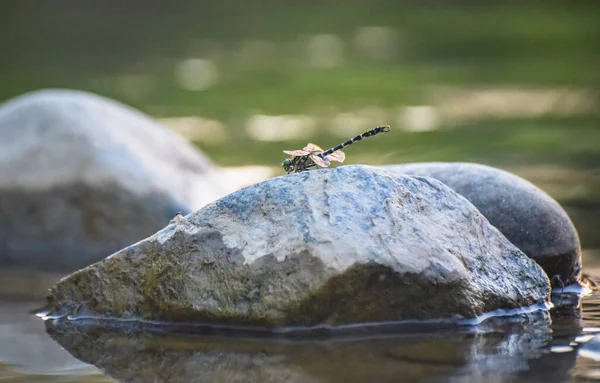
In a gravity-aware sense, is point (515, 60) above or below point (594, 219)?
above

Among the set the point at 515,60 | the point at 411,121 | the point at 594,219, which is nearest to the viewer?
the point at 594,219

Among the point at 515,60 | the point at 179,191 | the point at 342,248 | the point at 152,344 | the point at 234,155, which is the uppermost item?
the point at 515,60

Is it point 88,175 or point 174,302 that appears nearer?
point 174,302

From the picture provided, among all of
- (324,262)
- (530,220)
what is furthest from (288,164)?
(530,220)

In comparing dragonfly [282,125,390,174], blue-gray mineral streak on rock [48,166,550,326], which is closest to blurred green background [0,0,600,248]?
blue-gray mineral streak on rock [48,166,550,326]

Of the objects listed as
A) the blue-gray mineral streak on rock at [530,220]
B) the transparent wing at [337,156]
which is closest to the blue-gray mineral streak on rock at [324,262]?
the transparent wing at [337,156]

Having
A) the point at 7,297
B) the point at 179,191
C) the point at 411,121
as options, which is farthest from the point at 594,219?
the point at 411,121

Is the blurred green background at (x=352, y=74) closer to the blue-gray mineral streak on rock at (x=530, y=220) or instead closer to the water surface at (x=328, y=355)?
the blue-gray mineral streak on rock at (x=530, y=220)

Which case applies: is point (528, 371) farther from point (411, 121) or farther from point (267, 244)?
point (411, 121)
